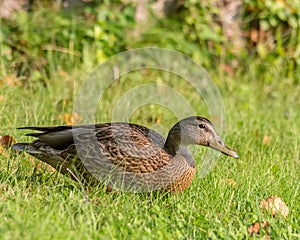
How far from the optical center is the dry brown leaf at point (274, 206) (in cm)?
421

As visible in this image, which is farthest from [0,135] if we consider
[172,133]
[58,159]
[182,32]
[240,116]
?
[182,32]

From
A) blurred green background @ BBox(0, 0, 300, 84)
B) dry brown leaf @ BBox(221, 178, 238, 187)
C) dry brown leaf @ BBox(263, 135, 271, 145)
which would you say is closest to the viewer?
dry brown leaf @ BBox(221, 178, 238, 187)

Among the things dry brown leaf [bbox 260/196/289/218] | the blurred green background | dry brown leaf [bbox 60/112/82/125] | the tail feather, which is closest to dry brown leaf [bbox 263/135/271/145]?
dry brown leaf [bbox 60/112/82/125]

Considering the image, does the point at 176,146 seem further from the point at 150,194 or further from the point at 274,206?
the point at 274,206

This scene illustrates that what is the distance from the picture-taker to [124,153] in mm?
4523

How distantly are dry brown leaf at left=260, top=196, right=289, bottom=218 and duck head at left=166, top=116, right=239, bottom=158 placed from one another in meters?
0.51

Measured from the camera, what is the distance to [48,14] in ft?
26.1

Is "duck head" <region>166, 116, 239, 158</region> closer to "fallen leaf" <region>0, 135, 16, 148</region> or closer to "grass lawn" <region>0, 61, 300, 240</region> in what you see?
"grass lawn" <region>0, 61, 300, 240</region>

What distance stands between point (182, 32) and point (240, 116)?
196cm

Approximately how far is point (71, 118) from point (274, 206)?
2566 mm

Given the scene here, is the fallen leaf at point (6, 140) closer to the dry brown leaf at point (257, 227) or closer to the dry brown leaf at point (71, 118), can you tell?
the dry brown leaf at point (71, 118)

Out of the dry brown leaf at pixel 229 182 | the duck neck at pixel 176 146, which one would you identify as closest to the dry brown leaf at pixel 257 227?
the dry brown leaf at pixel 229 182

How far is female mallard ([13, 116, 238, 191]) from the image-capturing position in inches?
177

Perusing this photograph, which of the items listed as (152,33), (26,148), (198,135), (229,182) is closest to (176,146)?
(198,135)
